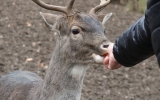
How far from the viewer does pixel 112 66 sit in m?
2.75

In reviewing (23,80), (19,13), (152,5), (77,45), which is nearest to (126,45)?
(152,5)

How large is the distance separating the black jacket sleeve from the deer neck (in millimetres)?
1365

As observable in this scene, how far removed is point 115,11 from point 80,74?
937 centimetres

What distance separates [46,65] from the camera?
274 inches

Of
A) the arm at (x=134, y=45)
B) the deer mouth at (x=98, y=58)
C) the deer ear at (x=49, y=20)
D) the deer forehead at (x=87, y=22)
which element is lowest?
the deer mouth at (x=98, y=58)

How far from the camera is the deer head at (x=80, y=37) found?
3771 mm

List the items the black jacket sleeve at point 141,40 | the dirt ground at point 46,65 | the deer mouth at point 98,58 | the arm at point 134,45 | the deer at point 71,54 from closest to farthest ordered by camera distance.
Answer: the black jacket sleeve at point 141,40, the arm at point 134,45, the deer mouth at point 98,58, the deer at point 71,54, the dirt ground at point 46,65

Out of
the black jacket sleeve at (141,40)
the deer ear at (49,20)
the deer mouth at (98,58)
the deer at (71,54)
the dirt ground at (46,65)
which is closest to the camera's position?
the black jacket sleeve at (141,40)

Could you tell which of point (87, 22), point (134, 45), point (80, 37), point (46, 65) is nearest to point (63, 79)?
point (80, 37)

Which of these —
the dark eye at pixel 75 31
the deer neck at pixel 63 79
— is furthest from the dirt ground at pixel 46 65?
the dark eye at pixel 75 31

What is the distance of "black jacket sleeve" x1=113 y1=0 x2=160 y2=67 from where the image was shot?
1884 mm

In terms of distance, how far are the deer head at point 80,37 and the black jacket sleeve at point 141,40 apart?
1135 millimetres

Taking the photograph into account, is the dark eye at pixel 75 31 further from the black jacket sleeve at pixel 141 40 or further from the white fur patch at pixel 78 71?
Result: the black jacket sleeve at pixel 141 40

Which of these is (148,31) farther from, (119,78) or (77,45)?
(119,78)
